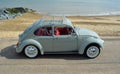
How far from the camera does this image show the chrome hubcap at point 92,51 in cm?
1038

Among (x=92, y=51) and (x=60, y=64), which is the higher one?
(x=92, y=51)

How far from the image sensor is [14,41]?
1302cm

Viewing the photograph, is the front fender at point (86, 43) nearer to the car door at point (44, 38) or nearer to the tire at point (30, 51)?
the car door at point (44, 38)

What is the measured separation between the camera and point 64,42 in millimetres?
10422

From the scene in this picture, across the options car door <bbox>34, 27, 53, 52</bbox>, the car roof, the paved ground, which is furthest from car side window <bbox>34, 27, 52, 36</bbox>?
the paved ground

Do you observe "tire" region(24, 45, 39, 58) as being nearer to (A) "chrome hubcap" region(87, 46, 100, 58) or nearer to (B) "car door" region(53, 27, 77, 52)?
(B) "car door" region(53, 27, 77, 52)

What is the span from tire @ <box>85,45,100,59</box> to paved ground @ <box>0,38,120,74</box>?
0.16 meters

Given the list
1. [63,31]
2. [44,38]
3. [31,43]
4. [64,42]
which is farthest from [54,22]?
[31,43]

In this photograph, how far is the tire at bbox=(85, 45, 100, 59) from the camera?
34.0ft

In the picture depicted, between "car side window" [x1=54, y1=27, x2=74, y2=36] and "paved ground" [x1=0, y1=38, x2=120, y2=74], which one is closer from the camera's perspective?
"paved ground" [x1=0, y1=38, x2=120, y2=74]

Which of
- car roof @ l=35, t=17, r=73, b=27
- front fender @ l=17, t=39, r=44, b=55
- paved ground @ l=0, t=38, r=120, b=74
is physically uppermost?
car roof @ l=35, t=17, r=73, b=27

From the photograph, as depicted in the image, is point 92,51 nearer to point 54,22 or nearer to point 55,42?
point 55,42

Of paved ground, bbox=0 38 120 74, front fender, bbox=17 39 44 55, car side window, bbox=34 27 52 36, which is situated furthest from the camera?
car side window, bbox=34 27 52 36

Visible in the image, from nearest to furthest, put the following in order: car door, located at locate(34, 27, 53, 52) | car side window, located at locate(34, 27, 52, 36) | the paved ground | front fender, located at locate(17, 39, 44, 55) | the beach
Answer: the paved ground, front fender, located at locate(17, 39, 44, 55), car door, located at locate(34, 27, 53, 52), car side window, located at locate(34, 27, 52, 36), the beach
